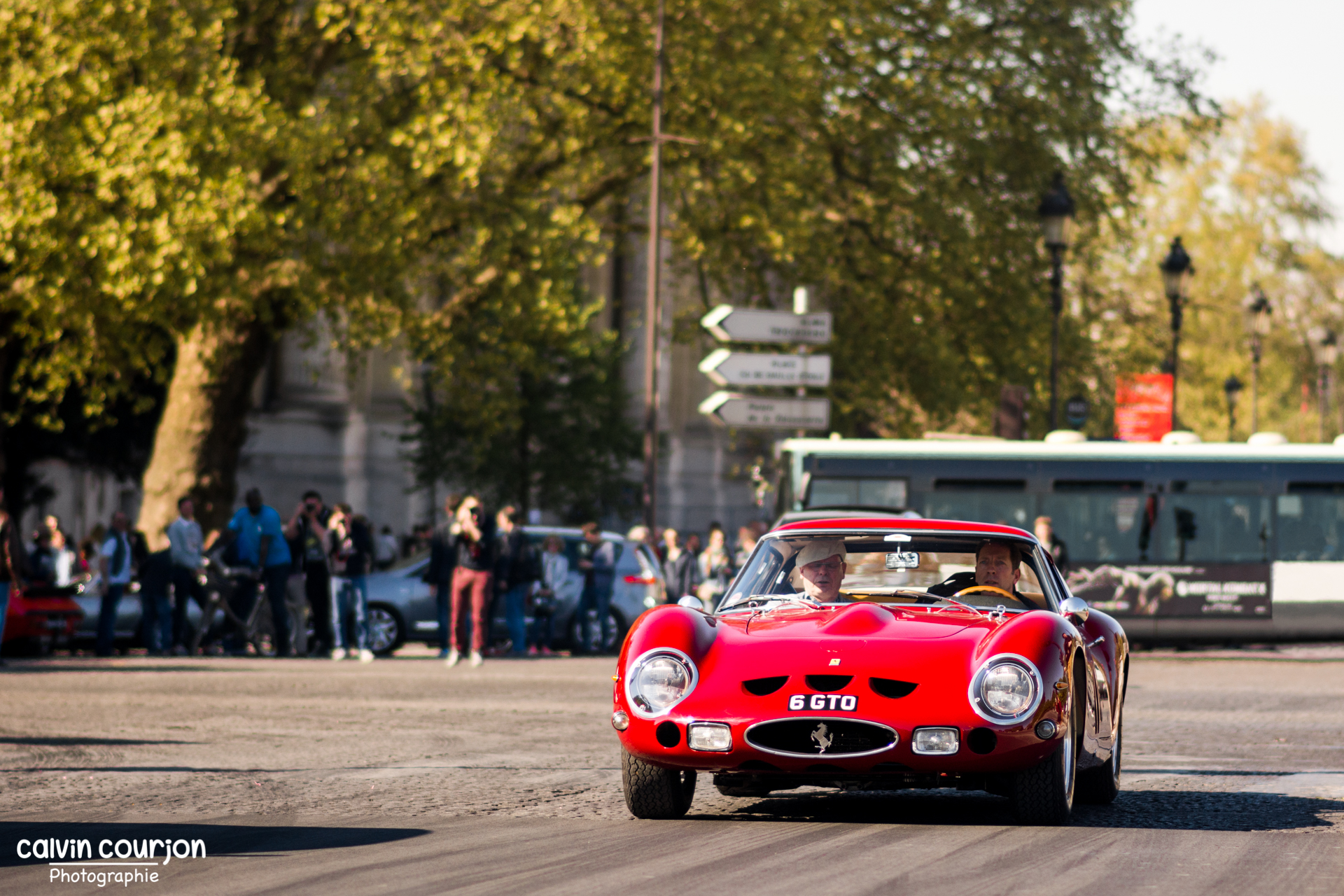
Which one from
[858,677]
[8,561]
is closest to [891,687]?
[858,677]

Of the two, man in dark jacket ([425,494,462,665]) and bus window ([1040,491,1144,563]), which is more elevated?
bus window ([1040,491,1144,563])

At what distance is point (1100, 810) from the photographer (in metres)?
9.04

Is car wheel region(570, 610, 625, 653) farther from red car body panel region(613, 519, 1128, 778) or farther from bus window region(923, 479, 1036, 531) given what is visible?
red car body panel region(613, 519, 1128, 778)

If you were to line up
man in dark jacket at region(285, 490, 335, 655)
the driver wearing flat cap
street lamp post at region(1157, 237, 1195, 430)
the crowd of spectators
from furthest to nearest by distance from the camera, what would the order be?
street lamp post at region(1157, 237, 1195, 430) → man in dark jacket at region(285, 490, 335, 655) → the crowd of spectators → the driver wearing flat cap

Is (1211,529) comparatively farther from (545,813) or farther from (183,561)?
(545,813)

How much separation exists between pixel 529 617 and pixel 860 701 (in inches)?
727

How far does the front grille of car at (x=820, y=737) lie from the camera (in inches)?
303

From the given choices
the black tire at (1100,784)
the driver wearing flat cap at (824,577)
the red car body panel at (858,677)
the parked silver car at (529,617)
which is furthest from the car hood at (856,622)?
the parked silver car at (529,617)

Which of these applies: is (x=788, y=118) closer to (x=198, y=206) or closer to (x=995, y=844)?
(x=198, y=206)

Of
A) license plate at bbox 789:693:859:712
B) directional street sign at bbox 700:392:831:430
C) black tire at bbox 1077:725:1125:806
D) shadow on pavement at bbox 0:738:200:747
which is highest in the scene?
directional street sign at bbox 700:392:831:430

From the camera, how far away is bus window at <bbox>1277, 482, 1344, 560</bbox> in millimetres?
26094

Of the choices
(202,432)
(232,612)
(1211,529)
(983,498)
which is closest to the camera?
(232,612)

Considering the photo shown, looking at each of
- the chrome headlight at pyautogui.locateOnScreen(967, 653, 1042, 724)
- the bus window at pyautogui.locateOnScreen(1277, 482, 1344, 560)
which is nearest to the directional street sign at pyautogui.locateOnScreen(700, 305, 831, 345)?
the bus window at pyautogui.locateOnScreen(1277, 482, 1344, 560)

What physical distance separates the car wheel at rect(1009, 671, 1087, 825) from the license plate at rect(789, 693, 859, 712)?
0.80 metres
